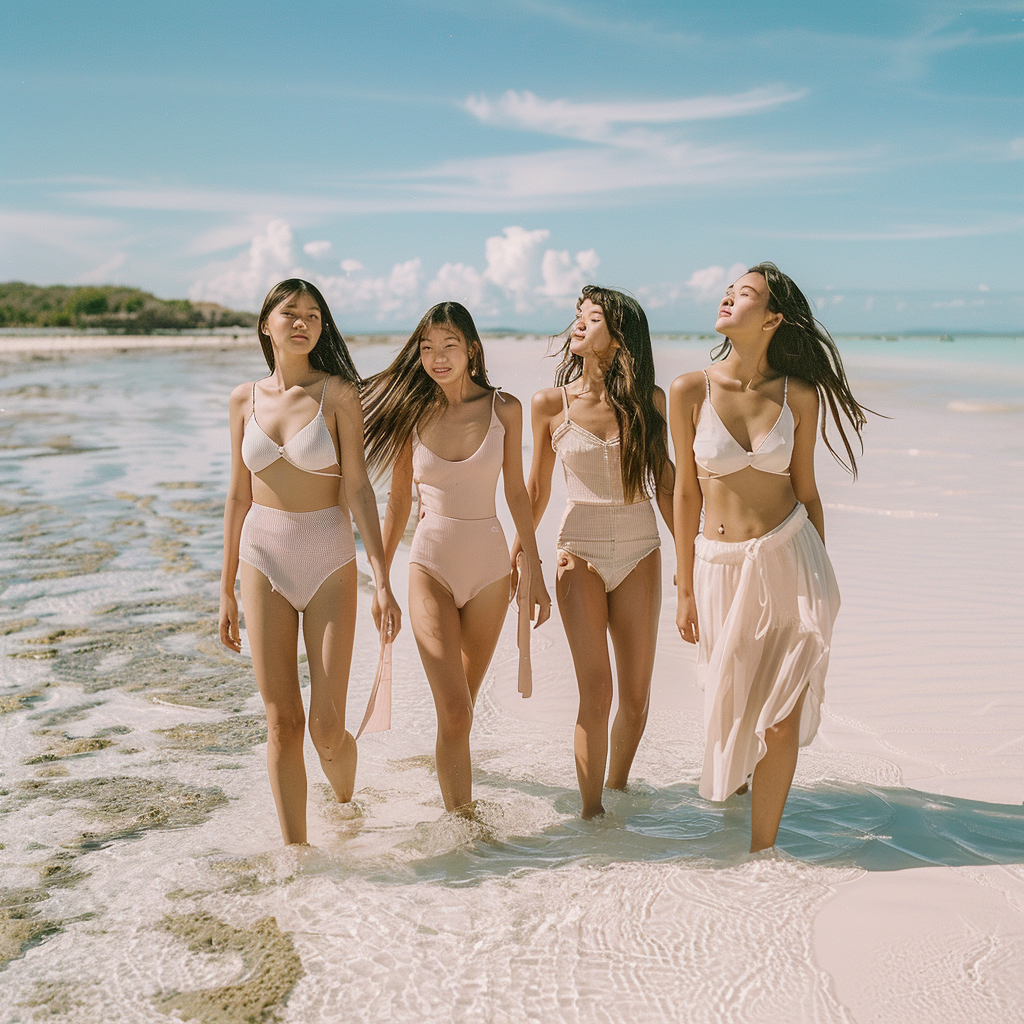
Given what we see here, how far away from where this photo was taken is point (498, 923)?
146 inches

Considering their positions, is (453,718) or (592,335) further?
(592,335)

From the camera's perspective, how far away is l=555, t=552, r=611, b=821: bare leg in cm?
441

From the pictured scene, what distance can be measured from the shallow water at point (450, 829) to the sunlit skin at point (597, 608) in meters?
0.39

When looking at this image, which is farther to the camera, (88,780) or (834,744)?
(834,744)

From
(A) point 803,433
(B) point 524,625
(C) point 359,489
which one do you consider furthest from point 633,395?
(C) point 359,489

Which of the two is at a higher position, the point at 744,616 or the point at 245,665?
the point at 744,616

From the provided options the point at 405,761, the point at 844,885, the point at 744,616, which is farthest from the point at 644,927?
the point at 405,761

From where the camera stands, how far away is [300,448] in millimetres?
4098

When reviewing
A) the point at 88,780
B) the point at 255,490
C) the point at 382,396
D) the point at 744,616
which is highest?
the point at 382,396

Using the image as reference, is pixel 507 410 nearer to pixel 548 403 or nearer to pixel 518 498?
pixel 548 403

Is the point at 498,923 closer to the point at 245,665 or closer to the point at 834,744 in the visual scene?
the point at 834,744

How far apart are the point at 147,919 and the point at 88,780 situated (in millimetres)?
1532

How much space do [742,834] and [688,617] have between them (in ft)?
3.43

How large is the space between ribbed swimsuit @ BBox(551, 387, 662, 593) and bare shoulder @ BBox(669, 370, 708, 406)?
53cm
